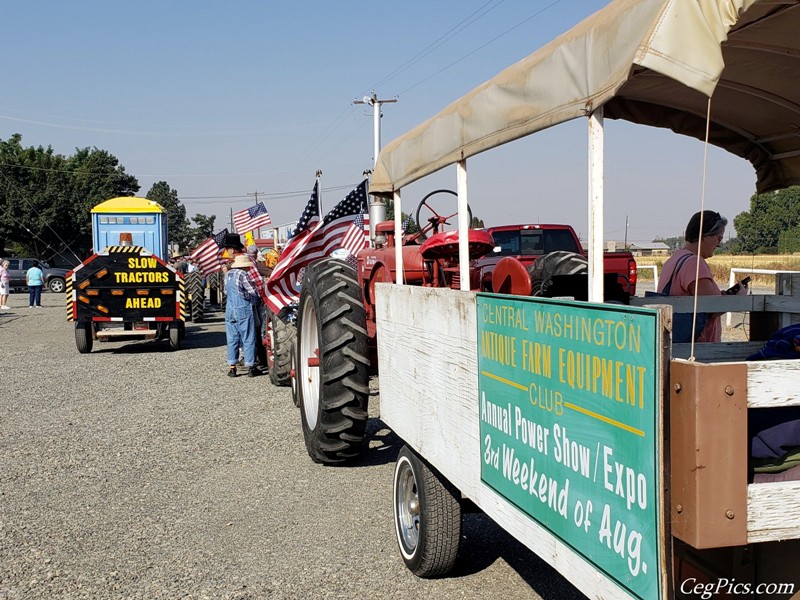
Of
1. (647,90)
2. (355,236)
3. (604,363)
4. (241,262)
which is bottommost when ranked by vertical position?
(604,363)

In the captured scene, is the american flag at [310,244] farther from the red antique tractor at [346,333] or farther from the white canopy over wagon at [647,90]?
the white canopy over wagon at [647,90]

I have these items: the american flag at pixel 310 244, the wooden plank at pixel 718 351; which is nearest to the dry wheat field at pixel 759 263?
the wooden plank at pixel 718 351

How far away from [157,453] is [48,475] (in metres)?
0.93

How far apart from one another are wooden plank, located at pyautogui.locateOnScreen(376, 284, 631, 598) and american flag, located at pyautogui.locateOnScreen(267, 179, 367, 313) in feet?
14.0

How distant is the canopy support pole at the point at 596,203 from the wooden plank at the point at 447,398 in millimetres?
805

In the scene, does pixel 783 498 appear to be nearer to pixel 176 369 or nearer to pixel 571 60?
pixel 571 60

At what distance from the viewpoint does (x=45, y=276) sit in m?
41.2

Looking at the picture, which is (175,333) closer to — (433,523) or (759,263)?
(759,263)

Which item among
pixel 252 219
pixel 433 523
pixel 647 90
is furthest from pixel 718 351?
pixel 252 219

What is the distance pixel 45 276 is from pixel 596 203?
42770mm

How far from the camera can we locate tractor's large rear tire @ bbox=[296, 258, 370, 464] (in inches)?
225

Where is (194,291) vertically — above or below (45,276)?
below

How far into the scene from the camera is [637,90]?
3740mm

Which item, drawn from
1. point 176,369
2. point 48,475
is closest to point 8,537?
point 48,475
